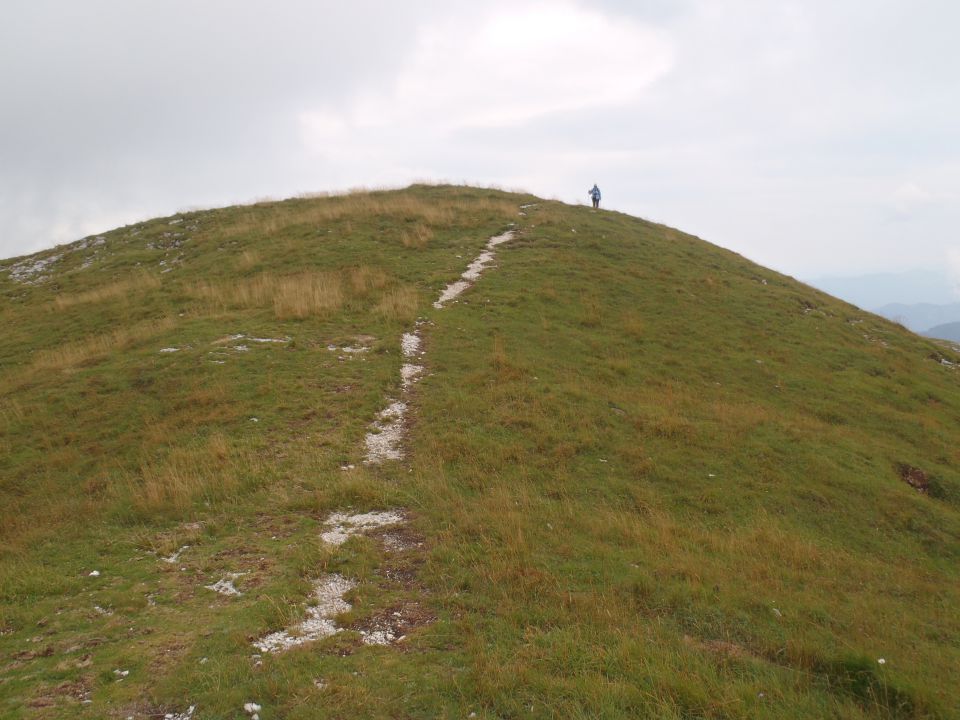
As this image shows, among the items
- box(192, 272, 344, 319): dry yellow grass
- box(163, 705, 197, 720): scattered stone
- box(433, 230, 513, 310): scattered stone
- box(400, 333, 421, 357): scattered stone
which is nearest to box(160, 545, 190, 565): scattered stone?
box(163, 705, 197, 720): scattered stone

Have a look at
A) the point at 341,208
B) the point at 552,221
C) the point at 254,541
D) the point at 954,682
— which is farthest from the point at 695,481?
the point at 341,208

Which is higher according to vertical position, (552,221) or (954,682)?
(552,221)

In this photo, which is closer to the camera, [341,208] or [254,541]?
[254,541]

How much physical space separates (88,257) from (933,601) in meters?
45.5

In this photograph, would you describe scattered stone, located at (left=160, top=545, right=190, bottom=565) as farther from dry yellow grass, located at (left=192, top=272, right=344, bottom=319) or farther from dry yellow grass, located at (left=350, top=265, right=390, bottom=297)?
dry yellow grass, located at (left=350, top=265, right=390, bottom=297)

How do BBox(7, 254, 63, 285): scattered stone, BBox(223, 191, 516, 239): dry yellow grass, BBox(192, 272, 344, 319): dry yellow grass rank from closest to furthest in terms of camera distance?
1. BBox(192, 272, 344, 319): dry yellow grass
2. BBox(7, 254, 63, 285): scattered stone
3. BBox(223, 191, 516, 239): dry yellow grass

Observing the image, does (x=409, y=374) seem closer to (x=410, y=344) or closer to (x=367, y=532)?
Result: (x=410, y=344)

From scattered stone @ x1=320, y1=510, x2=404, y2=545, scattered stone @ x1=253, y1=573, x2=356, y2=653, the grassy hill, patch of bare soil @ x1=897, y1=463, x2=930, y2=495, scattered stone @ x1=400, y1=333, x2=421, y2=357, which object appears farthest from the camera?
scattered stone @ x1=400, y1=333, x2=421, y2=357

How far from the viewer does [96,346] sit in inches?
851

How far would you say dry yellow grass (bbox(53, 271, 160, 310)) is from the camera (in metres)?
28.3

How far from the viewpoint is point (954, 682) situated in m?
7.60

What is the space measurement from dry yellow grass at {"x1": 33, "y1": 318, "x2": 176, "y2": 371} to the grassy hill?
0.65 ft

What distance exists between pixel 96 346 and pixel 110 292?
8.62m

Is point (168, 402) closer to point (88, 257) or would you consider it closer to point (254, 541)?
point (254, 541)
